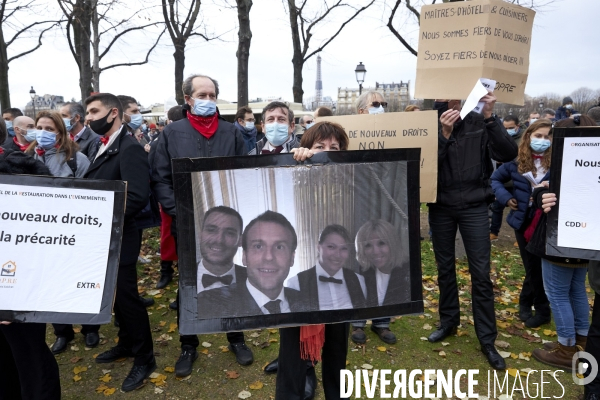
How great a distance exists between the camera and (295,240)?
2209 millimetres

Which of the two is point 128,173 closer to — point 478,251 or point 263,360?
point 263,360

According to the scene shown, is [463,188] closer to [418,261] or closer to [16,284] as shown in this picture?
[418,261]

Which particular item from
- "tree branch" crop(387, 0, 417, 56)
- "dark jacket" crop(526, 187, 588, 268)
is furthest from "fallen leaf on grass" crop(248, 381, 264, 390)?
"tree branch" crop(387, 0, 417, 56)

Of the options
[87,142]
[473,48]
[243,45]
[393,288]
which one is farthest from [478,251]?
[243,45]

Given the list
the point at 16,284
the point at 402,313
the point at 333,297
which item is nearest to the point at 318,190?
Answer: the point at 333,297

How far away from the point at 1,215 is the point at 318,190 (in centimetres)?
174

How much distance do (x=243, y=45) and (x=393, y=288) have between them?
9149 mm

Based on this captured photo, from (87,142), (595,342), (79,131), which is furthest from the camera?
(79,131)

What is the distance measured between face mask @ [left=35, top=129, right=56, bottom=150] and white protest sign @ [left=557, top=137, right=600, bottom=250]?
4.23m

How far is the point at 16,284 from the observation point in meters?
2.33

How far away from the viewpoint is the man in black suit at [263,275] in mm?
2180

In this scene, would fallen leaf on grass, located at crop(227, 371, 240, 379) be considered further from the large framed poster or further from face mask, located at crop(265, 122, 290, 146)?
the large framed poster

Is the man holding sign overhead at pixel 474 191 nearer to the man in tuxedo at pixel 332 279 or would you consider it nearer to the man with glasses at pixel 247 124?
→ the man in tuxedo at pixel 332 279

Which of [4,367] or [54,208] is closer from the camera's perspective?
[54,208]
